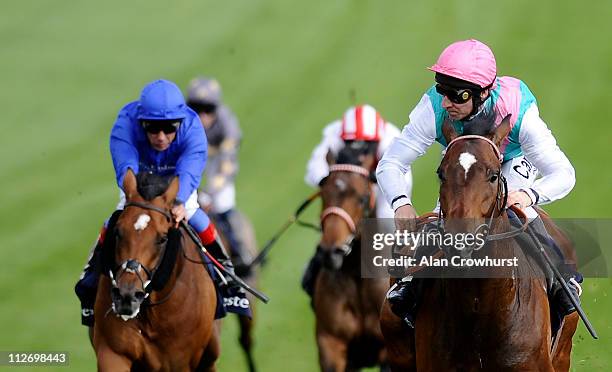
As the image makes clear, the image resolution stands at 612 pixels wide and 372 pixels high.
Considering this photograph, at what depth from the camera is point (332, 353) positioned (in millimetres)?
9461

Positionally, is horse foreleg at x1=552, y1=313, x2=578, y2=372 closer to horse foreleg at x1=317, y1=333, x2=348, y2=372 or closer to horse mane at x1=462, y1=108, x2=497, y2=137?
horse mane at x1=462, y1=108, x2=497, y2=137

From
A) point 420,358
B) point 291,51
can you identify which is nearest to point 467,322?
point 420,358

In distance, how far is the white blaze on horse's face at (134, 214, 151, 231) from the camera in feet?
25.7

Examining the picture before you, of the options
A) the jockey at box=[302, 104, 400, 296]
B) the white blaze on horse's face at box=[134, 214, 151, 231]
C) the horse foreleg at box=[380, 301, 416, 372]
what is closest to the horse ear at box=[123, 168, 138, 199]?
the white blaze on horse's face at box=[134, 214, 151, 231]

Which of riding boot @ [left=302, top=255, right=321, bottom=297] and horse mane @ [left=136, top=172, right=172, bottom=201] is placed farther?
riding boot @ [left=302, top=255, right=321, bottom=297]

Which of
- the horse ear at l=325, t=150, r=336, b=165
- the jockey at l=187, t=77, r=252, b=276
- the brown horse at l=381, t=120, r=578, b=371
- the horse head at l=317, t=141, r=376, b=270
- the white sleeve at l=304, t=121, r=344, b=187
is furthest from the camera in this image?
the jockey at l=187, t=77, r=252, b=276

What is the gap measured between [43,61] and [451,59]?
15348mm

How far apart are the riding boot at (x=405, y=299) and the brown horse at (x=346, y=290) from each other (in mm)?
2140

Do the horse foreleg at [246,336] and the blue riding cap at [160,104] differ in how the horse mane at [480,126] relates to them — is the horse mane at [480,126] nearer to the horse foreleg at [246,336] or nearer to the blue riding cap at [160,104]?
the blue riding cap at [160,104]

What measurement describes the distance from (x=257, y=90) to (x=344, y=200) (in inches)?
425

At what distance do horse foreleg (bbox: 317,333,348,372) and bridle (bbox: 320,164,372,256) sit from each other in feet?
2.09

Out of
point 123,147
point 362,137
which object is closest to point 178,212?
point 123,147

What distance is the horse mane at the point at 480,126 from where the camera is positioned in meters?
6.54

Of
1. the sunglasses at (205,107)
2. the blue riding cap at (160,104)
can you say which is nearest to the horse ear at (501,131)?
the blue riding cap at (160,104)
